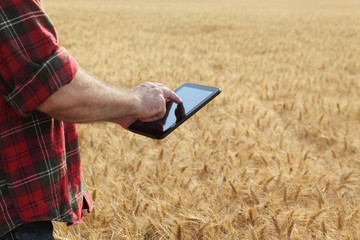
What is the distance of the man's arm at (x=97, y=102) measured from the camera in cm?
85

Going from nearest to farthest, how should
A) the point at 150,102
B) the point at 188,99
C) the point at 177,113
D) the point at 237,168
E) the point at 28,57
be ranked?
1. the point at 28,57
2. the point at 150,102
3. the point at 177,113
4. the point at 188,99
5. the point at 237,168

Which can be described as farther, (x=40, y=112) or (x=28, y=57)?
(x=40, y=112)

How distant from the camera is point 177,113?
129cm

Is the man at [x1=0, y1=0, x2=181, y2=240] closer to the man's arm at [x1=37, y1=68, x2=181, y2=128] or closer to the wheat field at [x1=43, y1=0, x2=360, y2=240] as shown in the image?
the man's arm at [x1=37, y1=68, x2=181, y2=128]

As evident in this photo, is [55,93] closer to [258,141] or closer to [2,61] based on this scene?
[2,61]

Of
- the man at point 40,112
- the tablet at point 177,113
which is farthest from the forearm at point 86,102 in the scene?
the tablet at point 177,113

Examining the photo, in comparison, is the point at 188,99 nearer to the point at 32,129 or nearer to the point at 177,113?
the point at 177,113

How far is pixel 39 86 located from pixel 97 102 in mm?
151

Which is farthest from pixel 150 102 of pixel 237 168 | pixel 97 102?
pixel 237 168

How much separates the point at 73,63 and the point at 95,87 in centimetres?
8

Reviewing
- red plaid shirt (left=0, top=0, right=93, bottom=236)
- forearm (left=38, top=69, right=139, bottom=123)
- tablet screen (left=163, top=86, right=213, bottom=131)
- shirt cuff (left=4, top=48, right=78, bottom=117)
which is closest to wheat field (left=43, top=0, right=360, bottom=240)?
tablet screen (left=163, top=86, right=213, bottom=131)

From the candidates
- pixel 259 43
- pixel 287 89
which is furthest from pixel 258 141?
pixel 259 43

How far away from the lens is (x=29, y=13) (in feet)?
2.58

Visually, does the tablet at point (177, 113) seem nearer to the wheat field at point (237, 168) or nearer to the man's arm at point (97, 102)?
the man's arm at point (97, 102)
